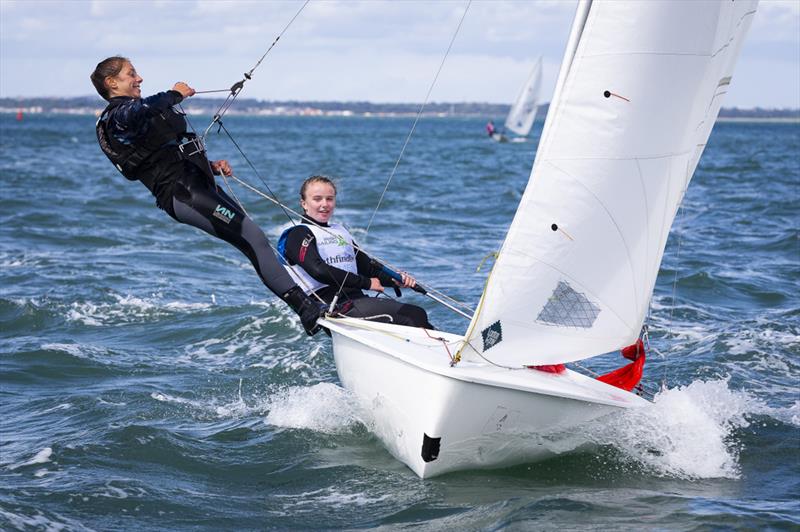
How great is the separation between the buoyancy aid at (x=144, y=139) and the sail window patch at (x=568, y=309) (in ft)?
7.27

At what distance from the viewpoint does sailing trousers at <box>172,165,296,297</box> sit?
561 cm

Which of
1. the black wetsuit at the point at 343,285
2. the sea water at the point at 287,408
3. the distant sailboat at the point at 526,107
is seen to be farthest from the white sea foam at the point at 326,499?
the distant sailboat at the point at 526,107

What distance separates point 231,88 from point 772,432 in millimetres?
3805

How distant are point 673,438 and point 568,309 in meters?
0.99

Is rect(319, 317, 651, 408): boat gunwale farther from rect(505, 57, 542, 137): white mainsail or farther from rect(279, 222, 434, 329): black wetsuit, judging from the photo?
rect(505, 57, 542, 137): white mainsail

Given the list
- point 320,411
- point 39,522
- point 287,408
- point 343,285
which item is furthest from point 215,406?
point 39,522

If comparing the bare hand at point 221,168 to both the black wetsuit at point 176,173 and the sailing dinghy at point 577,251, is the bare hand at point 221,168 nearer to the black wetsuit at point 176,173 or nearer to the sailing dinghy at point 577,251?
the black wetsuit at point 176,173

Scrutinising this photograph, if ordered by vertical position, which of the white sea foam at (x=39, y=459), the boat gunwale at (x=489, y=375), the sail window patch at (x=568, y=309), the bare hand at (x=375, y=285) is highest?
the sail window patch at (x=568, y=309)

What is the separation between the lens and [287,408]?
20.4 feet

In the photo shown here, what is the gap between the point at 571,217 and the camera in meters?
4.73

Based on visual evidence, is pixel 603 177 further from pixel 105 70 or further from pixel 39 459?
pixel 39 459

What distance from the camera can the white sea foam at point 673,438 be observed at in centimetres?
515

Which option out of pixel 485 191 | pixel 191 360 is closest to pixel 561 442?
pixel 191 360

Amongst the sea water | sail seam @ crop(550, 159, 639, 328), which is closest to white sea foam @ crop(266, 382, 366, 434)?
the sea water
